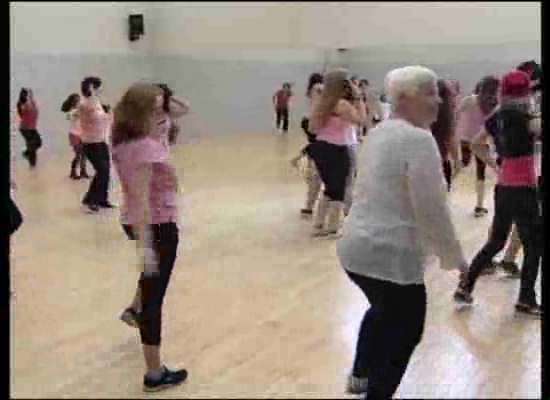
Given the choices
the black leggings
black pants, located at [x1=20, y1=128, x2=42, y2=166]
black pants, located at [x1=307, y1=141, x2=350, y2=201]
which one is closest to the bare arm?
black pants, located at [x1=307, y1=141, x2=350, y2=201]

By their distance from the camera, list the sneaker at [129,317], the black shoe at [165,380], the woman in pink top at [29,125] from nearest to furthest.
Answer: the black shoe at [165,380] < the sneaker at [129,317] < the woman in pink top at [29,125]

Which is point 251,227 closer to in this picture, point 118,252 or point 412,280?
point 118,252

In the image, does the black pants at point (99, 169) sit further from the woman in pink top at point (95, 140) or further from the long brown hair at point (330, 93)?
the long brown hair at point (330, 93)

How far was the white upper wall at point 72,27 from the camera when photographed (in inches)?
604

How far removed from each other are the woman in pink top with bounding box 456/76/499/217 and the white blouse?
347 cm

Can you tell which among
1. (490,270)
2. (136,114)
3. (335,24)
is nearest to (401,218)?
(136,114)

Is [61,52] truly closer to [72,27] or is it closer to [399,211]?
[72,27]

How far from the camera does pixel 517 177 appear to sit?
15.9ft

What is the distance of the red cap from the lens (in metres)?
4.72

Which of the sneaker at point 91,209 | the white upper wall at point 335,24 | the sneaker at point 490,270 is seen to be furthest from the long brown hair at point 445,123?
the white upper wall at point 335,24

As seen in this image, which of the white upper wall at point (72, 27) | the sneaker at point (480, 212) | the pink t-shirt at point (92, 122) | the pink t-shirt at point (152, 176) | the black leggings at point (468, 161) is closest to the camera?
the pink t-shirt at point (152, 176)

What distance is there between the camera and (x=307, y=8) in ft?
71.1

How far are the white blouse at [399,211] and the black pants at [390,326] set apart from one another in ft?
0.17

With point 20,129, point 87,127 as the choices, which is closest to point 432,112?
point 87,127
